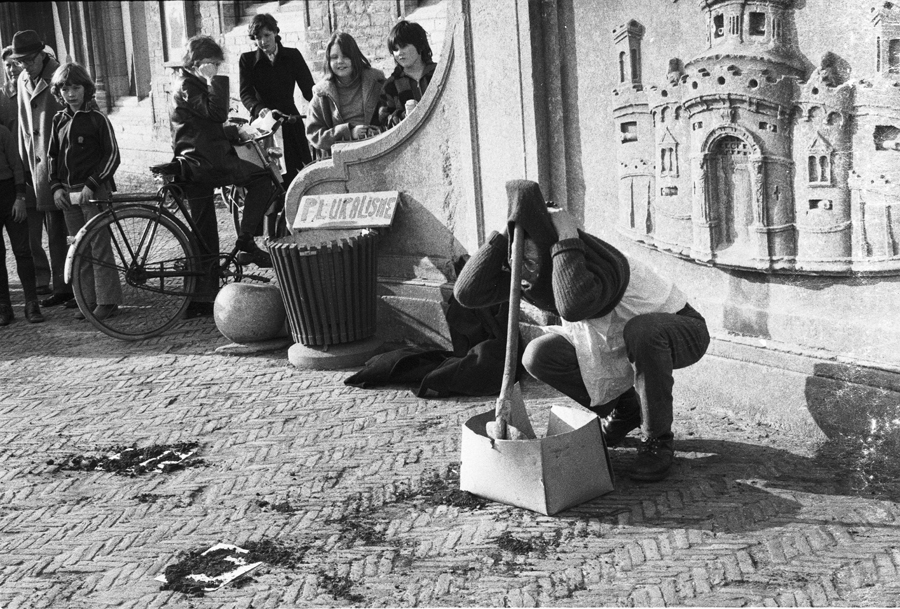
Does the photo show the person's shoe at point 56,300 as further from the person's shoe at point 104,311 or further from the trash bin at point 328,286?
the trash bin at point 328,286

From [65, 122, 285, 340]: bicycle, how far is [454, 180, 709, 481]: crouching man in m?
4.09

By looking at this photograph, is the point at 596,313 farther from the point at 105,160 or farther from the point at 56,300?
the point at 56,300

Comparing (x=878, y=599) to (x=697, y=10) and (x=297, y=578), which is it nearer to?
(x=297, y=578)

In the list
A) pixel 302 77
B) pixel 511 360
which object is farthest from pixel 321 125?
pixel 511 360

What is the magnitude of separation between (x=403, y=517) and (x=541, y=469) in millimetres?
651

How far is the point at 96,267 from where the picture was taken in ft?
30.0

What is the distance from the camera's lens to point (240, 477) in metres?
5.66

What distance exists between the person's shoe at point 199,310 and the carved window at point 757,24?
525 centimetres

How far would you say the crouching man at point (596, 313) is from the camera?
4.94 meters

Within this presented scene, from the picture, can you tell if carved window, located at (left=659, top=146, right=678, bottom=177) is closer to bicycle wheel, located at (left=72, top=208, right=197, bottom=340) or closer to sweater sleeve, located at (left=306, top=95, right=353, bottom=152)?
sweater sleeve, located at (left=306, top=95, right=353, bottom=152)

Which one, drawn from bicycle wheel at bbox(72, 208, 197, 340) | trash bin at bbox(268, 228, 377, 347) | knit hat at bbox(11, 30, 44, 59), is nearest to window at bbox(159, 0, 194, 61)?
knit hat at bbox(11, 30, 44, 59)

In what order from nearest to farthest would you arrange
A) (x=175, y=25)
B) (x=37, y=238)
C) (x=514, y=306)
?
(x=514, y=306) < (x=37, y=238) < (x=175, y=25)

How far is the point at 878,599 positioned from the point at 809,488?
3.27ft

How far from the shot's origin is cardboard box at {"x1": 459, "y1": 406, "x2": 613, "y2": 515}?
486 centimetres
